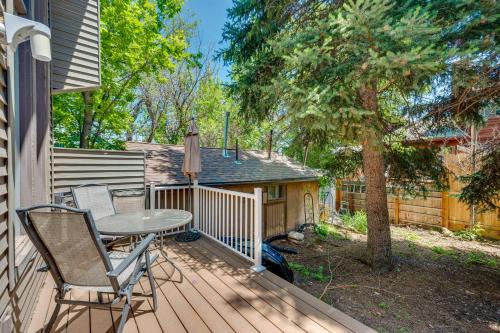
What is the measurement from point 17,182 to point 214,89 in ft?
40.9

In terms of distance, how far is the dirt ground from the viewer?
3676 millimetres

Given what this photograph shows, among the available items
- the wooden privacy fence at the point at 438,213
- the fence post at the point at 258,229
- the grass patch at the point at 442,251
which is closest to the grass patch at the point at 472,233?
the wooden privacy fence at the point at 438,213

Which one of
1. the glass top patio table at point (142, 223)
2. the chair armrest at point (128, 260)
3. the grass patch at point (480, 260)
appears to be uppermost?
the glass top patio table at point (142, 223)

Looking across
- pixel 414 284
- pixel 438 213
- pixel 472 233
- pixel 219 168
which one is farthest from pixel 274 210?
pixel 472 233

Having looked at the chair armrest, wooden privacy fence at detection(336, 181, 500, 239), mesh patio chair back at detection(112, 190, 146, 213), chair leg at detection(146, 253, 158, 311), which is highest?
mesh patio chair back at detection(112, 190, 146, 213)

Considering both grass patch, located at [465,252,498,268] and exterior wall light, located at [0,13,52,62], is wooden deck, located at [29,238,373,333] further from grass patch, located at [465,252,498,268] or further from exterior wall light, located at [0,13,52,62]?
grass patch, located at [465,252,498,268]

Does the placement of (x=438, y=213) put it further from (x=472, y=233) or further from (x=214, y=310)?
(x=214, y=310)

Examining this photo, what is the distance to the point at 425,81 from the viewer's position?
3.83 meters

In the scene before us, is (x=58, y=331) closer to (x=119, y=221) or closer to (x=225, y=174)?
(x=119, y=221)

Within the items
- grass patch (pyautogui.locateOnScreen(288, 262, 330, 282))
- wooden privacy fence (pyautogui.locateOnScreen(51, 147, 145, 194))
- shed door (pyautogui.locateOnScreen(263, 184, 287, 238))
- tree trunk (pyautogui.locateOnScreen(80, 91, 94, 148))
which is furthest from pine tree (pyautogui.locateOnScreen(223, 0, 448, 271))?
tree trunk (pyautogui.locateOnScreen(80, 91, 94, 148))

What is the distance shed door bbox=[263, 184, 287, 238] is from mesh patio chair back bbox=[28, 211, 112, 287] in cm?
697

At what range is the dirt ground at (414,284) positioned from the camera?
3.68m

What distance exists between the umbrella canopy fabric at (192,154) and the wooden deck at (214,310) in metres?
2.17

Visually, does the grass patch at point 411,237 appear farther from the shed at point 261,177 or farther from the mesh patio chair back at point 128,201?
the mesh patio chair back at point 128,201
